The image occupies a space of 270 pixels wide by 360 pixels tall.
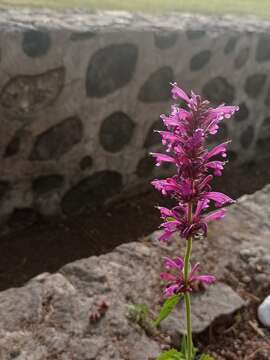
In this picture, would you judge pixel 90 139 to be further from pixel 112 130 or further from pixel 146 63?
pixel 146 63

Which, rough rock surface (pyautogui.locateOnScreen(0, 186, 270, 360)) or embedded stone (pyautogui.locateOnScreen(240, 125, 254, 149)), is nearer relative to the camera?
rough rock surface (pyautogui.locateOnScreen(0, 186, 270, 360))

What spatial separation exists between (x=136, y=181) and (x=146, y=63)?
1062mm

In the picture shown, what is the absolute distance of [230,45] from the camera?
15.3ft

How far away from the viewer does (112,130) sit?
428 centimetres

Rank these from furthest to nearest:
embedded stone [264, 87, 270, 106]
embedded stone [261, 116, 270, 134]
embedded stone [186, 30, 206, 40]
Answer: embedded stone [261, 116, 270, 134] → embedded stone [264, 87, 270, 106] → embedded stone [186, 30, 206, 40]

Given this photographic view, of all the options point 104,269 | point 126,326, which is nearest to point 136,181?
point 104,269

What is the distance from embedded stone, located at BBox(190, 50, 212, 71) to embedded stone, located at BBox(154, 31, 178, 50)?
0.30m

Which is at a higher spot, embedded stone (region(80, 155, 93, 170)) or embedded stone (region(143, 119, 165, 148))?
embedded stone (region(143, 119, 165, 148))

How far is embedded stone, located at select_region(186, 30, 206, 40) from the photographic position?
4320mm

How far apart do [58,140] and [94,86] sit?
1.52 ft

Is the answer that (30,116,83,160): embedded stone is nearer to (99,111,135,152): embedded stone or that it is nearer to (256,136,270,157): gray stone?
(99,111,135,152): embedded stone

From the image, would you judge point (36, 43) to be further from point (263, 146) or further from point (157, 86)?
point (263, 146)

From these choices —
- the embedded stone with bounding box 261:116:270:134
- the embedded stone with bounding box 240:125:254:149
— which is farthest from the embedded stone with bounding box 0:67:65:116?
the embedded stone with bounding box 261:116:270:134

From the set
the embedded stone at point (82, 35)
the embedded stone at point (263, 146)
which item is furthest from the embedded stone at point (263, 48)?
the embedded stone at point (82, 35)
